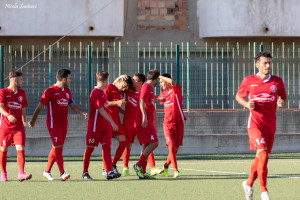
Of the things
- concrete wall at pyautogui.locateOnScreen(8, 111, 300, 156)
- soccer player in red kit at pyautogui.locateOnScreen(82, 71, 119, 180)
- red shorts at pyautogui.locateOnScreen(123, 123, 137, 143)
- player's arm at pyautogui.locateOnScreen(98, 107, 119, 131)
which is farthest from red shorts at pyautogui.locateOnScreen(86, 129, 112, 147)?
concrete wall at pyautogui.locateOnScreen(8, 111, 300, 156)

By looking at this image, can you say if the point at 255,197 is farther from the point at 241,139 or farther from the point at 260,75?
the point at 241,139

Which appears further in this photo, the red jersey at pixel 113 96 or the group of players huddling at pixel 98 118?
the red jersey at pixel 113 96

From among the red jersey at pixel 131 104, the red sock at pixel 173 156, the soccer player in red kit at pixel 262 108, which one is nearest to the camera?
the soccer player in red kit at pixel 262 108

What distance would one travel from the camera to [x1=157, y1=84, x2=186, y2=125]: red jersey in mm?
12891

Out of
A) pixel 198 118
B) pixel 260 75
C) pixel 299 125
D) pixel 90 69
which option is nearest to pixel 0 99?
pixel 260 75

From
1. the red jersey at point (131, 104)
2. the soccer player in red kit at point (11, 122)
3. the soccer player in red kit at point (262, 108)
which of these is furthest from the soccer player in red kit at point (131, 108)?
the soccer player in red kit at point (262, 108)

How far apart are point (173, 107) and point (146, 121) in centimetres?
111

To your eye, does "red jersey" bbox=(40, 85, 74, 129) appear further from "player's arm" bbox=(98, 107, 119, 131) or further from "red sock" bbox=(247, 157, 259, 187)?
"red sock" bbox=(247, 157, 259, 187)

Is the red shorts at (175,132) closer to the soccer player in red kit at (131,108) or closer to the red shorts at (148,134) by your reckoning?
the soccer player in red kit at (131,108)

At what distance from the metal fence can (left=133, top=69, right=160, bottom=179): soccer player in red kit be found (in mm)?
7001

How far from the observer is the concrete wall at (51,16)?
23.3m

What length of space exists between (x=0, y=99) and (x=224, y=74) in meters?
9.45

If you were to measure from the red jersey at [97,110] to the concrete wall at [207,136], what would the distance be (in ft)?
22.1

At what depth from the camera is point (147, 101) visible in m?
11.9
